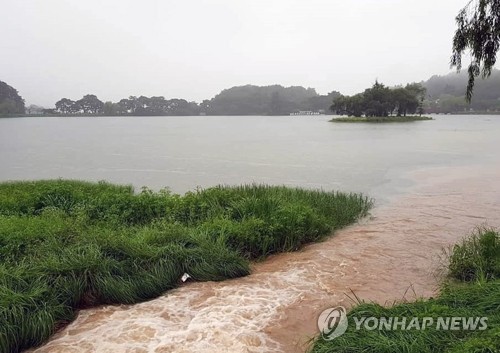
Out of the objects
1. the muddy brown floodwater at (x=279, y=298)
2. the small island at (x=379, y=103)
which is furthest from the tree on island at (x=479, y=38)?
the small island at (x=379, y=103)

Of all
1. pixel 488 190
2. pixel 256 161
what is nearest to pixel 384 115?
pixel 256 161

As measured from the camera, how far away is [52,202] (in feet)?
32.9

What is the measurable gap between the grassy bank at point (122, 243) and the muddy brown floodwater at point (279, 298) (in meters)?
0.26

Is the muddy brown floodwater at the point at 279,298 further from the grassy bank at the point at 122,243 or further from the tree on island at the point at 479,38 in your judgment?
the tree on island at the point at 479,38

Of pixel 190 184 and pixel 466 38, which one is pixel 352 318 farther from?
pixel 190 184

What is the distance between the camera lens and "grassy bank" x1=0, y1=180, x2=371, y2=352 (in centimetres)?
513

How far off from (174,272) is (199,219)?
2.71 metres
